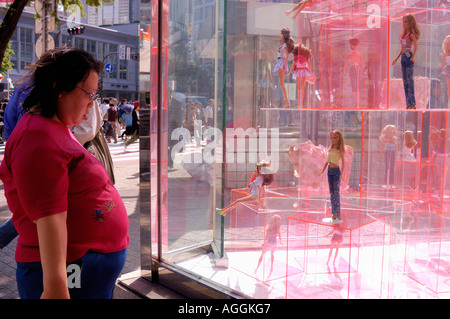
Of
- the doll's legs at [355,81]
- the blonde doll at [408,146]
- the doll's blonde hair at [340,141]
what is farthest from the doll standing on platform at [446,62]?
the doll's blonde hair at [340,141]

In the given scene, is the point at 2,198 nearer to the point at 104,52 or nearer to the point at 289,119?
the point at 289,119

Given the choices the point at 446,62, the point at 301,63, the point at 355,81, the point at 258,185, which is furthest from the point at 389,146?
the point at 258,185

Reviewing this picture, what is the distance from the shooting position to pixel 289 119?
13.0 feet

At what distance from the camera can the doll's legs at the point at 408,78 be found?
135 inches

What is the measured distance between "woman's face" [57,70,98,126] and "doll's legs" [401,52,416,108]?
2.30 m

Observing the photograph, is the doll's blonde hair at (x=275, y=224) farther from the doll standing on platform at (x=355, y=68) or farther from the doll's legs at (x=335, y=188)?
the doll standing on platform at (x=355, y=68)

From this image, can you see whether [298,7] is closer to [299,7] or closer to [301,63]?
[299,7]

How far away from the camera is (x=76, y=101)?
188 cm

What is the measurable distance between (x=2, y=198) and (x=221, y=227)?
515 centimetres

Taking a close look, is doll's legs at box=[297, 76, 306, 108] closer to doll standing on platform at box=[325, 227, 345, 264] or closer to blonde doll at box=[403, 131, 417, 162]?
blonde doll at box=[403, 131, 417, 162]

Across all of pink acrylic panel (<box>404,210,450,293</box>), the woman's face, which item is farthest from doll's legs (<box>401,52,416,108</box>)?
the woman's face

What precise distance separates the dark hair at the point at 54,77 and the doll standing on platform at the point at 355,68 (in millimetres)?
2284

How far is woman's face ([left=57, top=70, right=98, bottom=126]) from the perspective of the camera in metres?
1.86

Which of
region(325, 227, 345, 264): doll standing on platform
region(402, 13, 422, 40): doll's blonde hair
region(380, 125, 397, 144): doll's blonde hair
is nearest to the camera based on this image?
region(402, 13, 422, 40): doll's blonde hair
